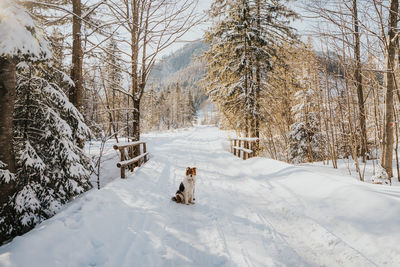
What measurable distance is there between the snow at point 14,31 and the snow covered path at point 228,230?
254 cm

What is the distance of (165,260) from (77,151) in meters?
3.82

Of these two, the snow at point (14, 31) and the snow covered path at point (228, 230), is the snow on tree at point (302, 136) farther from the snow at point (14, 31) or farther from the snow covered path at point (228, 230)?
the snow at point (14, 31)

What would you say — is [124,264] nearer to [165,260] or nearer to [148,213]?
[165,260]

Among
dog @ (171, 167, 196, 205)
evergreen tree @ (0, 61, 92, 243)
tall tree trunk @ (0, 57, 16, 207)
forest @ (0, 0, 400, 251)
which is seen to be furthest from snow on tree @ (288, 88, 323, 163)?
tall tree trunk @ (0, 57, 16, 207)

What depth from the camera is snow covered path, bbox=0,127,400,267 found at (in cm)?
244

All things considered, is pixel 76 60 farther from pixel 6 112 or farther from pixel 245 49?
pixel 245 49

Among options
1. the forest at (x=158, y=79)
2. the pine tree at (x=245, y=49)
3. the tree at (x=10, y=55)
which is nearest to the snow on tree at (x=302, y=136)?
the forest at (x=158, y=79)

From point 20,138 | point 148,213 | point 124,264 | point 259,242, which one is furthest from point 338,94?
point 20,138

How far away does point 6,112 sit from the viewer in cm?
314

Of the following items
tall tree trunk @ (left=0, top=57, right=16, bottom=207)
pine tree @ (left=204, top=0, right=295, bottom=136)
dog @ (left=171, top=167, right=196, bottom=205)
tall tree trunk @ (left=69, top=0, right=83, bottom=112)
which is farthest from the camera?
pine tree @ (left=204, top=0, right=295, bottom=136)

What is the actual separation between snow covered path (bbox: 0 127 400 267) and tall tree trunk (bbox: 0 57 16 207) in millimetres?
1162

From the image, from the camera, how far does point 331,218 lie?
3.22 metres

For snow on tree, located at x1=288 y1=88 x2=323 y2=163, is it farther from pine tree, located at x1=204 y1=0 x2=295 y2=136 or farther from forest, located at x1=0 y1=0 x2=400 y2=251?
pine tree, located at x1=204 y1=0 x2=295 y2=136

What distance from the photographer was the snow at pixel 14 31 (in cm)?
241
